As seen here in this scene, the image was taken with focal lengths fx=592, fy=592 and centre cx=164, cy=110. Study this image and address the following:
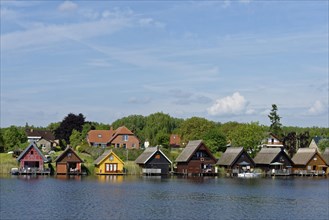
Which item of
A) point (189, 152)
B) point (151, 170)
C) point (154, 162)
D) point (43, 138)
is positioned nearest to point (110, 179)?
point (151, 170)

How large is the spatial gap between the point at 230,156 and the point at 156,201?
4089cm

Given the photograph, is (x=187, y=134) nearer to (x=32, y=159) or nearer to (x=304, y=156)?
(x=304, y=156)

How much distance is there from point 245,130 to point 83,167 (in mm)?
28440

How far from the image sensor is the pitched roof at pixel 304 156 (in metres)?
91.2

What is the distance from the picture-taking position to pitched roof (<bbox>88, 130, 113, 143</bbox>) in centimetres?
10581

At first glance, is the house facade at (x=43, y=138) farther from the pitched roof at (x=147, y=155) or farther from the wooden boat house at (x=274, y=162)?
the wooden boat house at (x=274, y=162)

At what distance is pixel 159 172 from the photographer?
8131 centimetres

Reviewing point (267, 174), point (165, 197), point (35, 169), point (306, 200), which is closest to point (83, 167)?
point (35, 169)

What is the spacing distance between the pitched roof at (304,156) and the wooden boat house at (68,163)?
34.9 m

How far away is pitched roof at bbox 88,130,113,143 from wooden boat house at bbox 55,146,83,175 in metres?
26.7

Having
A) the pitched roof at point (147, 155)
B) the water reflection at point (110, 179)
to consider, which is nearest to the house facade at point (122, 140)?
the pitched roof at point (147, 155)

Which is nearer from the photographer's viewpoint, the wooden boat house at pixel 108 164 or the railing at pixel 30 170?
the railing at pixel 30 170

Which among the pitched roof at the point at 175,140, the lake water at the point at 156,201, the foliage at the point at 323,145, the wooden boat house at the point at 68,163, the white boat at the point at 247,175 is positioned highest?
the pitched roof at the point at 175,140

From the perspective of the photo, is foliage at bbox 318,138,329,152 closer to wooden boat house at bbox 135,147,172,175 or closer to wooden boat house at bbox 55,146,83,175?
wooden boat house at bbox 135,147,172,175
